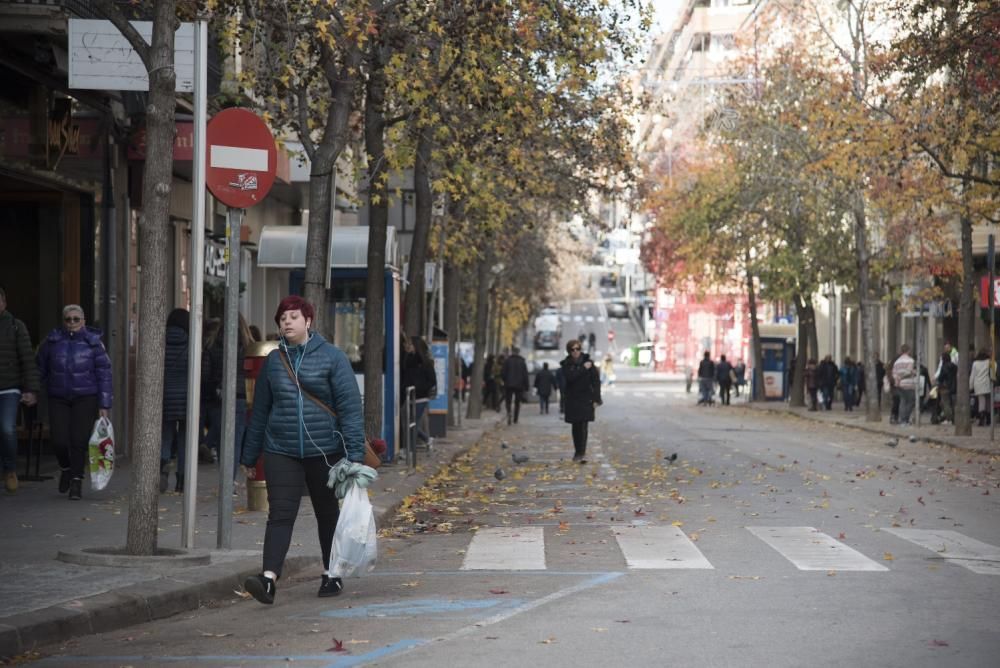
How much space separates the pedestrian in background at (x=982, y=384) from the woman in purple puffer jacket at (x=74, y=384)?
26.9 m

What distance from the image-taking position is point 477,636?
8.57 meters

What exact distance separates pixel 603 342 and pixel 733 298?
86398mm

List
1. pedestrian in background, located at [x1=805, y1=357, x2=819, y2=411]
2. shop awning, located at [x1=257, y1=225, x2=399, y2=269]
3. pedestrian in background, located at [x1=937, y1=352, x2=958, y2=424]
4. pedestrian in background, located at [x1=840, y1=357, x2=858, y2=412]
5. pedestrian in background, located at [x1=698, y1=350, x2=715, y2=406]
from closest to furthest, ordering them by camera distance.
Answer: shop awning, located at [x1=257, y1=225, x2=399, y2=269] < pedestrian in background, located at [x1=937, y1=352, x2=958, y2=424] < pedestrian in background, located at [x1=805, y1=357, x2=819, y2=411] < pedestrian in background, located at [x1=840, y1=357, x2=858, y2=412] < pedestrian in background, located at [x1=698, y1=350, x2=715, y2=406]

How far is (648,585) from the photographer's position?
1062 centimetres

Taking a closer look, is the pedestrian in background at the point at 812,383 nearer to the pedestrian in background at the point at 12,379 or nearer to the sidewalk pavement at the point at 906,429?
the sidewalk pavement at the point at 906,429

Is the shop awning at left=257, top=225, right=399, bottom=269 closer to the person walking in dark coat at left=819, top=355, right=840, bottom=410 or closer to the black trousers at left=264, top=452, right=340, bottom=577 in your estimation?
the black trousers at left=264, top=452, right=340, bottom=577

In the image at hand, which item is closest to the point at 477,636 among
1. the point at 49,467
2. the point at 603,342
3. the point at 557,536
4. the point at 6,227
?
the point at 557,536

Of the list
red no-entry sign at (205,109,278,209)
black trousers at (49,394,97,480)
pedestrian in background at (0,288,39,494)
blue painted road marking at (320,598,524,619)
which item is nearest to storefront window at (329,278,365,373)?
black trousers at (49,394,97,480)

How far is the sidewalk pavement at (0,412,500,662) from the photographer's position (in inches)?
352

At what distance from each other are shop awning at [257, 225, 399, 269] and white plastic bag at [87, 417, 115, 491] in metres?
8.45

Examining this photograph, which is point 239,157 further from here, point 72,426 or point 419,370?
point 419,370

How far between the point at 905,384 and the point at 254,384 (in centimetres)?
2773

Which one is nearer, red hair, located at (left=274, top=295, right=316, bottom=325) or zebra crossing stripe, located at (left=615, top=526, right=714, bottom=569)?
red hair, located at (left=274, top=295, right=316, bottom=325)

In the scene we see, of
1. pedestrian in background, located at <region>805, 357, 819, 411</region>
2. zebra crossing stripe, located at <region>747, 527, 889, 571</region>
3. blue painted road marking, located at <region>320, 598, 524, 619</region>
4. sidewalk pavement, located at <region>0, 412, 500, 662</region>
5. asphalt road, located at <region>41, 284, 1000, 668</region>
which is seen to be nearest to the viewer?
asphalt road, located at <region>41, 284, 1000, 668</region>
